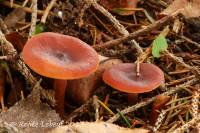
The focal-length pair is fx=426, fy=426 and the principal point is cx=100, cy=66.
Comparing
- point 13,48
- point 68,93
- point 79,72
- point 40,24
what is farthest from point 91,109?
point 40,24

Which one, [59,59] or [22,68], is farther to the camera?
[22,68]

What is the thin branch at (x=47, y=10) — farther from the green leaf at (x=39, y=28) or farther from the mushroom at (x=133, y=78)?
the mushroom at (x=133, y=78)

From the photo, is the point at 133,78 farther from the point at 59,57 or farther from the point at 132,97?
the point at 59,57

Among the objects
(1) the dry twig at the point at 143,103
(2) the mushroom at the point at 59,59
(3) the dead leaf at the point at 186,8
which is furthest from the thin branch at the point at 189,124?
(3) the dead leaf at the point at 186,8

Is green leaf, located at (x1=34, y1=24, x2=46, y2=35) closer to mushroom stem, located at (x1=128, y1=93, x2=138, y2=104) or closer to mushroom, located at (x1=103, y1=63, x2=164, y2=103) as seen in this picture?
mushroom, located at (x1=103, y1=63, x2=164, y2=103)

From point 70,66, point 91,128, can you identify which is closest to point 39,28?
point 70,66

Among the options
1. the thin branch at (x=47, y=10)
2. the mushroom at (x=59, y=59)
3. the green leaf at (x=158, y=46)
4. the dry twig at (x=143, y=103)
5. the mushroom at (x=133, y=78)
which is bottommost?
the dry twig at (x=143, y=103)

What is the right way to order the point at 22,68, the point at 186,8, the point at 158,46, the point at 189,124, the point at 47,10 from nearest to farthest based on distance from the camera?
the point at 189,124 < the point at 22,68 < the point at 158,46 < the point at 47,10 < the point at 186,8

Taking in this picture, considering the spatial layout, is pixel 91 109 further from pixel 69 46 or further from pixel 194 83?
pixel 194 83
